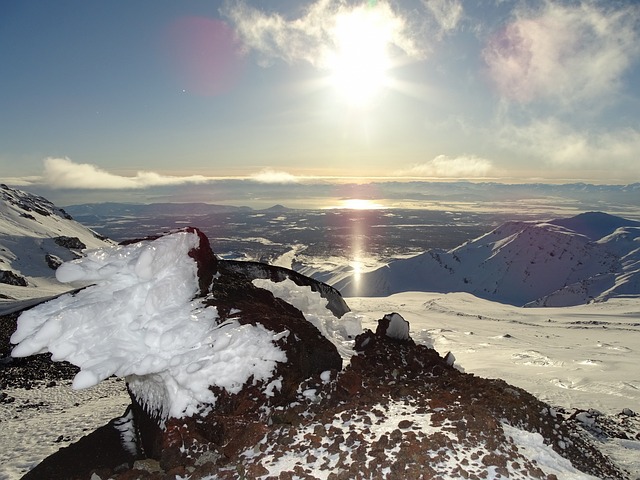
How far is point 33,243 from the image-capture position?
204ft

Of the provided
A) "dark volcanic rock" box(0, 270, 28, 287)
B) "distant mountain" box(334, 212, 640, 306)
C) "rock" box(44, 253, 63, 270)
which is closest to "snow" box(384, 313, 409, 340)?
"dark volcanic rock" box(0, 270, 28, 287)

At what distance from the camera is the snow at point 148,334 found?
27.2ft

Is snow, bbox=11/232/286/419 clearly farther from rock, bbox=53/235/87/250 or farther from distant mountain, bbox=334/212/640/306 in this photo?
distant mountain, bbox=334/212/640/306

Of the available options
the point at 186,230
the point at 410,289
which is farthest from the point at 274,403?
the point at 410,289

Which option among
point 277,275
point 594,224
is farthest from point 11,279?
point 594,224

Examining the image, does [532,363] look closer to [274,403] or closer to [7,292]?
[274,403]

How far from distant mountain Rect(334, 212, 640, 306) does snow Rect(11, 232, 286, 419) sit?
299ft

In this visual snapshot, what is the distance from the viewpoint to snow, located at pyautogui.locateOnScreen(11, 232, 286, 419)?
27.2 ft

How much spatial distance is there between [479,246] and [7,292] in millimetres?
118017

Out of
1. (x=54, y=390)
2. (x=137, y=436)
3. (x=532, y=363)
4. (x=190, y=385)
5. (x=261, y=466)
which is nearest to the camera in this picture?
(x=261, y=466)

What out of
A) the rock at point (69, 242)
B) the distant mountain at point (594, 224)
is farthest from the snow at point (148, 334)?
the distant mountain at point (594, 224)

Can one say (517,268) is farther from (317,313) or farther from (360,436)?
(360,436)

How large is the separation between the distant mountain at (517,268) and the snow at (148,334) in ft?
299

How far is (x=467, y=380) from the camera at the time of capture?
940 cm
